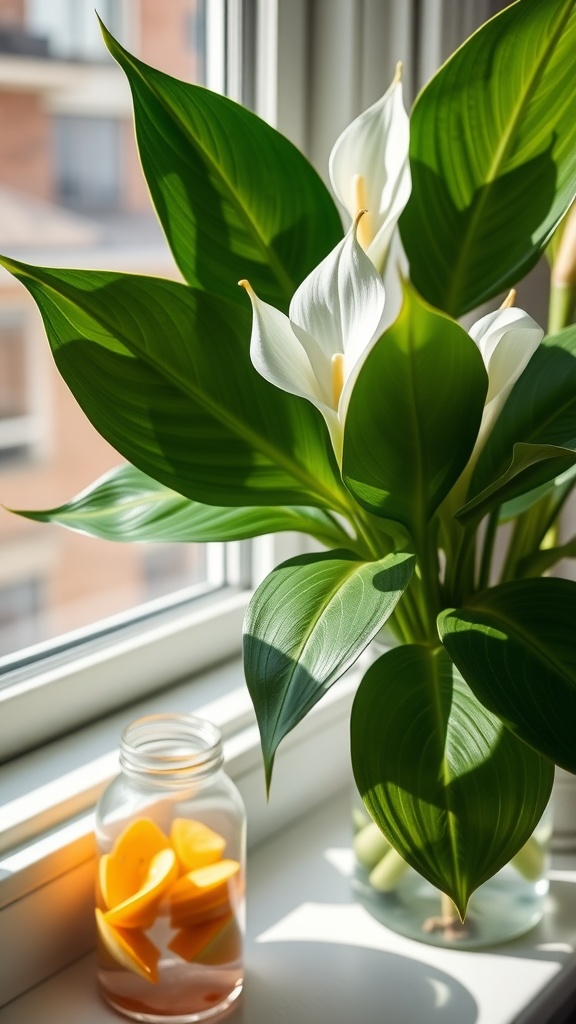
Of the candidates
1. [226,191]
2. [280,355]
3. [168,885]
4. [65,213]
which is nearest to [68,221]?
[65,213]

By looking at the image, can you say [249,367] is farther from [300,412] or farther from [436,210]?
[436,210]

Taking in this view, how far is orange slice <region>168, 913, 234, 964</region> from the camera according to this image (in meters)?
0.63

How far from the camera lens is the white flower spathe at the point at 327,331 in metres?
0.52

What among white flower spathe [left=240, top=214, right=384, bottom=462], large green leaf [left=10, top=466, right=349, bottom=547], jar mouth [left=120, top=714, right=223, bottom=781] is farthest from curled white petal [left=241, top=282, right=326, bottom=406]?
jar mouth [left=120, top=714, right=223, bottom=781]

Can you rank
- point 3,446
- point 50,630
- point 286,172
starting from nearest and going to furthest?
point 286,172 < point 50,630 < point 3,446

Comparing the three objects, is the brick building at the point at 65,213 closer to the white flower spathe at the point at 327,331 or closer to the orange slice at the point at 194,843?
the orange slice at the point at 194,843

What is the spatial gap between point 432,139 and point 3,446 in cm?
60

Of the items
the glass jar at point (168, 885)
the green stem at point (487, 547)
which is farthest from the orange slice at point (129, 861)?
the green stem at point (487, 547)

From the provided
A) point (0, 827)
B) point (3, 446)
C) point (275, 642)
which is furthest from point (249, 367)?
point (3, 446)

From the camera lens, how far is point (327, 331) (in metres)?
0.57

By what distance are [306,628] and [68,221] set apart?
463 millimetres

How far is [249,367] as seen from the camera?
603 millimetres

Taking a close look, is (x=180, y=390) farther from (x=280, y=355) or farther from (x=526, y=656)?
(x=526, y=656)

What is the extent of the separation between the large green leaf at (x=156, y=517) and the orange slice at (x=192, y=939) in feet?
0.70
